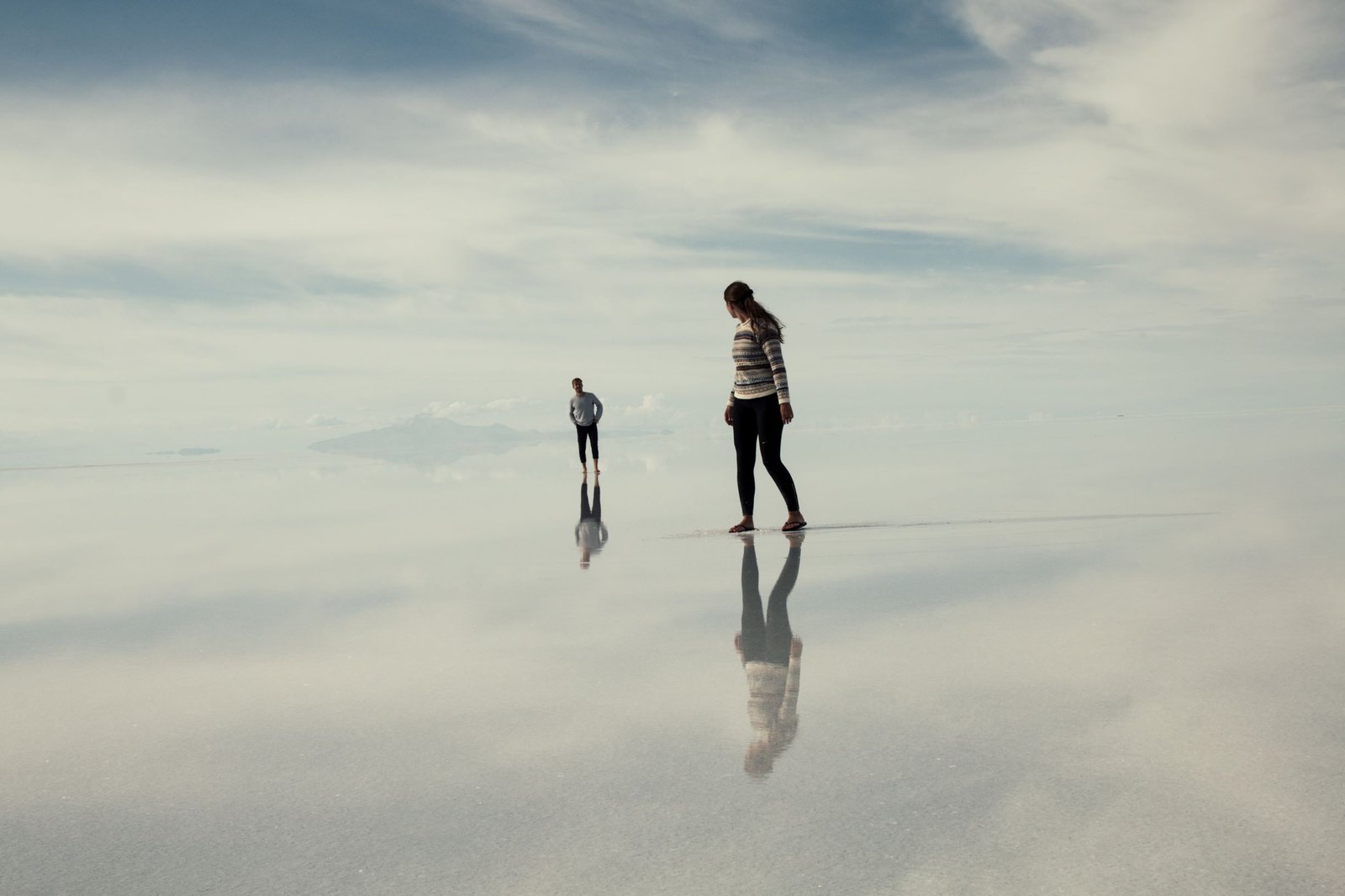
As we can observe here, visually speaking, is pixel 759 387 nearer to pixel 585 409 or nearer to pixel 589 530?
pixel 589 530

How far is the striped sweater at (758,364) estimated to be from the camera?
9328 millimetres

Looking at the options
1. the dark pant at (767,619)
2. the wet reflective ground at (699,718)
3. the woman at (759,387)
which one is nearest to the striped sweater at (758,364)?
the woman at (759,387)

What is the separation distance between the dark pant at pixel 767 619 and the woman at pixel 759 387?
210cm

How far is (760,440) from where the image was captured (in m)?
9.61

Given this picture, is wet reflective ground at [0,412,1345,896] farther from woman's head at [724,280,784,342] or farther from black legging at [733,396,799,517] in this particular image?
woman's head at [724,280,784,342]

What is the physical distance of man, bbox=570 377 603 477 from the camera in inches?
837

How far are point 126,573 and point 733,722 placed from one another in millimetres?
6528

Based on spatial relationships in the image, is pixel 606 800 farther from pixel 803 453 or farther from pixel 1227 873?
pixel 803 453

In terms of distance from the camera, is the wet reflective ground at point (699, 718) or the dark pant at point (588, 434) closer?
the wet reflective ground at point (699, 718)

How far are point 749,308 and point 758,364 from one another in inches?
20.0

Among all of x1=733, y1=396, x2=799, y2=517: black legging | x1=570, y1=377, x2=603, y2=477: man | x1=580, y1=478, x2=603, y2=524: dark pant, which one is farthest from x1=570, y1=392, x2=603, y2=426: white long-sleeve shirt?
x1=733, y1=396, x2=799, y2=517: black legging

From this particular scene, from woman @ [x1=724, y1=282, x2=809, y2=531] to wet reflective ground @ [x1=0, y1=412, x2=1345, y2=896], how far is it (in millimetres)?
835

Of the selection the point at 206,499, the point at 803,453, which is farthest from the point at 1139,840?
the point at 803,453

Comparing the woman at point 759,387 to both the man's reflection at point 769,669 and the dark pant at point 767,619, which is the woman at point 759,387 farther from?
the man's reflection at point 769,669
